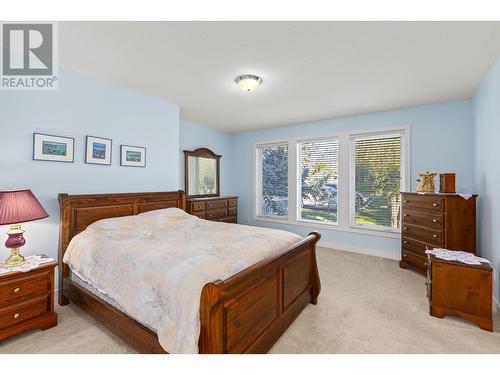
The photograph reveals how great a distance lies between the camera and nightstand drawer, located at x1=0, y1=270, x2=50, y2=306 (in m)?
1.83

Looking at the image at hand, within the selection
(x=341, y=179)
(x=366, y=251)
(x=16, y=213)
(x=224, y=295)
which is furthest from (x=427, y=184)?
(x=16, y=213)

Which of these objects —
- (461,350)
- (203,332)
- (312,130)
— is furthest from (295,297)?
(312,130)

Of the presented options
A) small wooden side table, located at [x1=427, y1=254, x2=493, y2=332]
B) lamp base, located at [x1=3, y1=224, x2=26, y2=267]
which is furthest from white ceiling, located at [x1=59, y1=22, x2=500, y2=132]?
small wooden side table, located at [x1=427, y1=254, x2=493, y2=332]

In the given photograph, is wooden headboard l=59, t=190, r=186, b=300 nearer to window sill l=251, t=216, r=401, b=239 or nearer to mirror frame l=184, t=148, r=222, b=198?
mirror frame l=184, t=148, r=222, b=198

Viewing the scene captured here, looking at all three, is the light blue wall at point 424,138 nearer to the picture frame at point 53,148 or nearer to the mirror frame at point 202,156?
the mirror frame at point 202,156

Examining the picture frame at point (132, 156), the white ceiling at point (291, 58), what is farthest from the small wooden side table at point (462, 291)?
the picture frame at point (132, 156)

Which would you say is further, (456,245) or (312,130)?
(312,130)

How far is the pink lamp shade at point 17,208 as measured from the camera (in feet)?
6.02

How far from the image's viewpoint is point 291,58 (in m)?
2.35

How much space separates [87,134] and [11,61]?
2.93 ft

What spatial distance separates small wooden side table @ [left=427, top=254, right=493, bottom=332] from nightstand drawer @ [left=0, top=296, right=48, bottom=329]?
364 cm

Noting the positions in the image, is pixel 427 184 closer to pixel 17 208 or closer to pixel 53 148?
pixel 17 208

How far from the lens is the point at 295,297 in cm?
216
